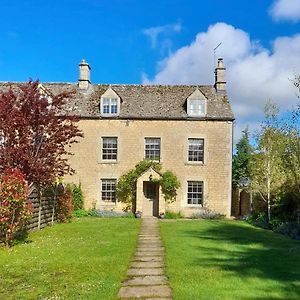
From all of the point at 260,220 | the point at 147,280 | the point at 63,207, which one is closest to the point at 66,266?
the point at 147,280

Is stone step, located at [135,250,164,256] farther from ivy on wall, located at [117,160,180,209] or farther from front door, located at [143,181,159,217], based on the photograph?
front door, located at [143,181,159,217]

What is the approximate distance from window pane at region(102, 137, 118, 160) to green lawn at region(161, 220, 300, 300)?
14.5m

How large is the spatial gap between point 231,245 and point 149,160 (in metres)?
15.2

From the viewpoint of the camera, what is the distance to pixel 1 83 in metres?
30.5

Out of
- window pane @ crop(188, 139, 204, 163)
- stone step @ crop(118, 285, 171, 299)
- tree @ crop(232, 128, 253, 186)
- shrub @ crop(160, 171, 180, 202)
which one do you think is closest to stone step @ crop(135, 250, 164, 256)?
stone step @ crop(118, 285, 171, 299)

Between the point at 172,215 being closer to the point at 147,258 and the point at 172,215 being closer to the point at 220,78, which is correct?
the point at 220,78

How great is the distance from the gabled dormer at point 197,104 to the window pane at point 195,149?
6.18ft

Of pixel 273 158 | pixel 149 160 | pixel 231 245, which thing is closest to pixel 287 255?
pixel 231 245

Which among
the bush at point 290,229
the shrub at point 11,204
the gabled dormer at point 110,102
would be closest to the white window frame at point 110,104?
the gabled dormer at point 110,102

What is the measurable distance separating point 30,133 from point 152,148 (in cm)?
1372

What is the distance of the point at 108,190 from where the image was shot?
94.1ft

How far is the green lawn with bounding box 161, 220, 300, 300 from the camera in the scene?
729 centimetres

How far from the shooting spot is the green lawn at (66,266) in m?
7.38

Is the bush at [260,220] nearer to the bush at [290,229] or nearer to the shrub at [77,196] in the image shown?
the bush at [290,229]
